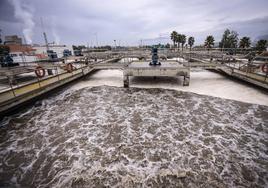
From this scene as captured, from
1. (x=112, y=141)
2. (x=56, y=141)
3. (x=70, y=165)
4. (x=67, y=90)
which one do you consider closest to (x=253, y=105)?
(x=112, y=141)

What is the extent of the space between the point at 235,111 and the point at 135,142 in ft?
19.0

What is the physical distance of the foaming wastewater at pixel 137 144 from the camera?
4363 mm

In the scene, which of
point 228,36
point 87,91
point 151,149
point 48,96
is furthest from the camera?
point 228,36

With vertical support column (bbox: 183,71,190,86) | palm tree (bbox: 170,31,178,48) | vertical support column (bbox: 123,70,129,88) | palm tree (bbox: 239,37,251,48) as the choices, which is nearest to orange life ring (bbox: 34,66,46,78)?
vertical support column (bbox: 123,70,129,88)

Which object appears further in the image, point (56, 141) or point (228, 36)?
point (228, 36)

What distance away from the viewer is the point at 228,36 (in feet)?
160

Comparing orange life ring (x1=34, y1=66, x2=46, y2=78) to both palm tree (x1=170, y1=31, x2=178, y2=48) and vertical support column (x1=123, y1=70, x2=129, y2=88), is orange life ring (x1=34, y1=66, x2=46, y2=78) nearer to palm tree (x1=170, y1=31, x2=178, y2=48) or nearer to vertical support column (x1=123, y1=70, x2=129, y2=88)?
vertical support column (x1=123, y1=70, x2=129, y2=88)

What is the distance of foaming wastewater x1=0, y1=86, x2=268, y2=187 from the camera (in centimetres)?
436

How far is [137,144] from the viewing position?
5.76m

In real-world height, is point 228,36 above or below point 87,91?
above

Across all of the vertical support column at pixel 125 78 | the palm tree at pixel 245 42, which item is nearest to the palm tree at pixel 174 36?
the palm tree at pixel 245 42

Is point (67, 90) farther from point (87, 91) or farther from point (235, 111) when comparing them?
point (235, 111)

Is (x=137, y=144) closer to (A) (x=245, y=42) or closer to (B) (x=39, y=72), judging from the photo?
(B) (x=39, y=72)

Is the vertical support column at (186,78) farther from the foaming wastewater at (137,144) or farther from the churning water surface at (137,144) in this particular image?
the foaming wastewater at (137,144)
